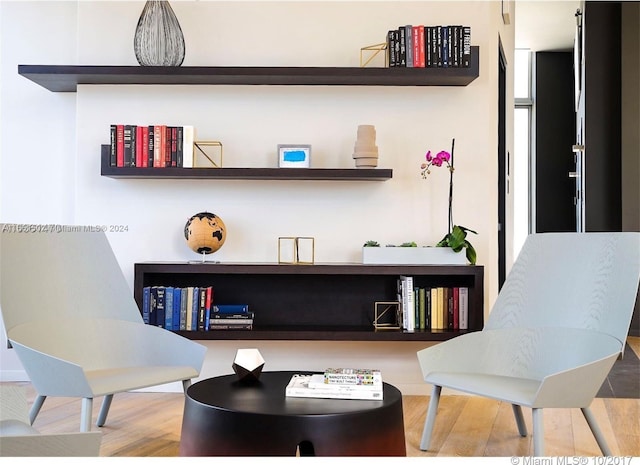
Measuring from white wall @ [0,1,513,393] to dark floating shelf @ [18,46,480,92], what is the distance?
8 cm

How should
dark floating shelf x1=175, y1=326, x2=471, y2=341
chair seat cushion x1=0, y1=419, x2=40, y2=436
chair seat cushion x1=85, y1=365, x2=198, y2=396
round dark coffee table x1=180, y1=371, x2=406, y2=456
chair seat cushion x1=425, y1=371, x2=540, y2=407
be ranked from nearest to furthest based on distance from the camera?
chair seat cushion x1=0, y1=419, x2=40, y2=436 < round dark coffee table x1=180, y1=371, x2=406, y2=456 < chair seat cushion x1=425, y1=371, x2=540, y2=407 < chair seat cushion x1=85, y1=365, x2=198, y2=396 < dark floating shelf x1=175, y1=326, x2=471, y2=341

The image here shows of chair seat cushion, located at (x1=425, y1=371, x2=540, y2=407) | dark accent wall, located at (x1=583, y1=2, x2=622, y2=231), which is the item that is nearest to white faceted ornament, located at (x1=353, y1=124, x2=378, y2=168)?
chair seat cushion, located at (x1=425, y1=371, x2=540, y2=407)

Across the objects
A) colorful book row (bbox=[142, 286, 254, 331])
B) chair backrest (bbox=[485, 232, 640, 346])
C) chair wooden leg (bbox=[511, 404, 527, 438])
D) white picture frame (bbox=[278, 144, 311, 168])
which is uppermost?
white picture frame (bbox=[278, 144, 311, 168])

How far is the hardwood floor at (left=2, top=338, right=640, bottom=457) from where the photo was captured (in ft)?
10.00

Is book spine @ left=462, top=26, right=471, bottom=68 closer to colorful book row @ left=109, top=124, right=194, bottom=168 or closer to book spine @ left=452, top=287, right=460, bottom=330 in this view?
book spine @ left=452, top=287, right=460, bottom=330

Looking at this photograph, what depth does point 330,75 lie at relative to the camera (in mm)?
3975

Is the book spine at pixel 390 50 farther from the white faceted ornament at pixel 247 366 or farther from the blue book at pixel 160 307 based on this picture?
the white faceted ornament at pixel 247 366

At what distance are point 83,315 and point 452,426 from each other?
66.0 inches

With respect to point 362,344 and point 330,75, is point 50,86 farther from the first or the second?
point 362,344

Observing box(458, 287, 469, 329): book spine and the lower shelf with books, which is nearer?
box(458, 287, 469, 329): book spine

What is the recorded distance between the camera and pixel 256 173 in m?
4.00

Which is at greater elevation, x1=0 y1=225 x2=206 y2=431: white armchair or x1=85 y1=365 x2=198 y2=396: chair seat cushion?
x1=0 y1=225 x2=206 y2=431: white armchair

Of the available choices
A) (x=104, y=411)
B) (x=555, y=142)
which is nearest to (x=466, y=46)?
(x=104, y=411)

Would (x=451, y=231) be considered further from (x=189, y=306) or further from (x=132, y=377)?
(x=132, y=377)
